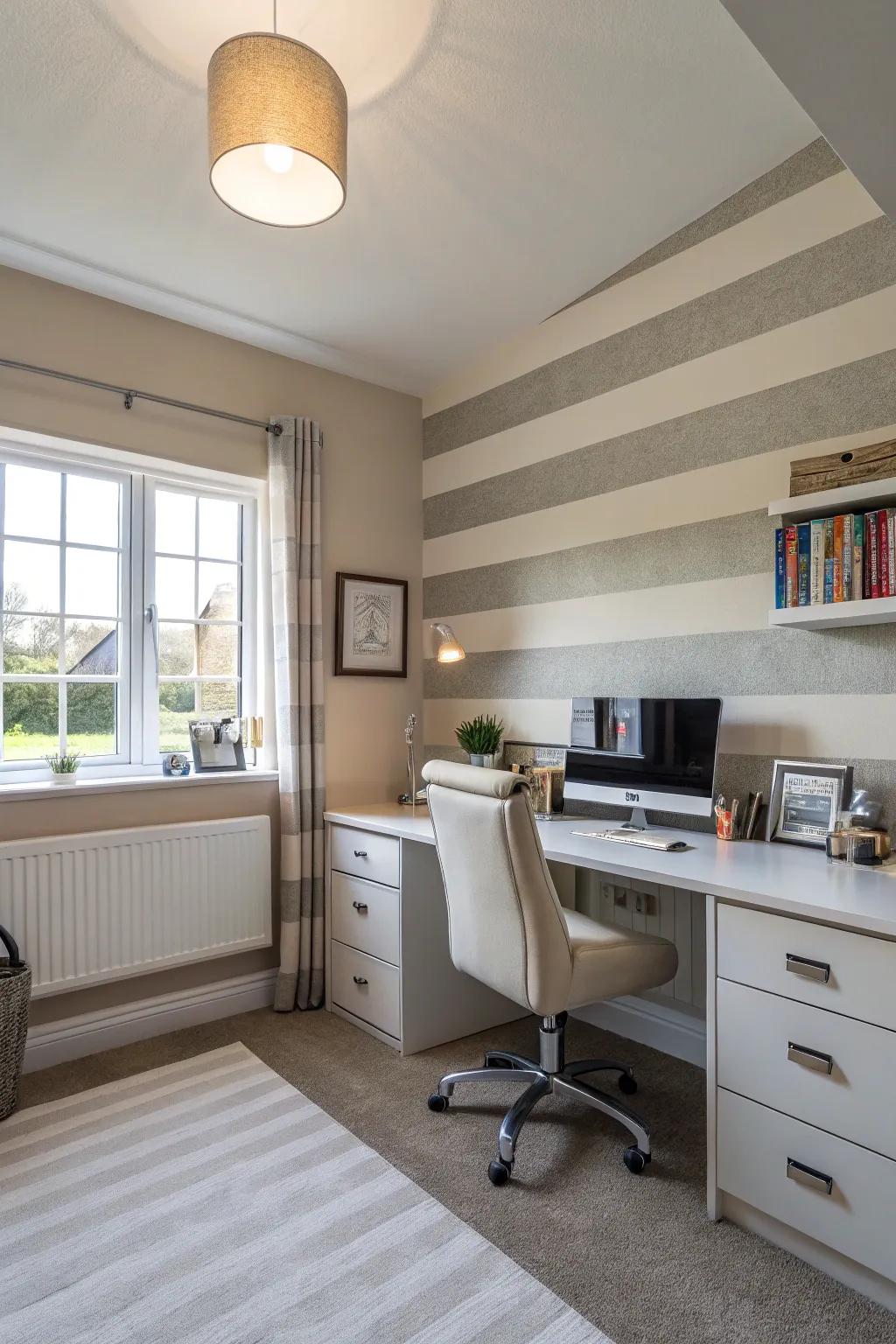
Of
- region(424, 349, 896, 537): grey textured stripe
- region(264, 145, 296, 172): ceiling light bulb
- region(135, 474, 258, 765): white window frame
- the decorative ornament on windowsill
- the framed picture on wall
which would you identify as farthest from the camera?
the framed picture on wall

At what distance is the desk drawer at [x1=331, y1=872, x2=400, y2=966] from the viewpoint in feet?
8.80

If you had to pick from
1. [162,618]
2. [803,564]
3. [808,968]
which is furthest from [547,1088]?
[162,618]

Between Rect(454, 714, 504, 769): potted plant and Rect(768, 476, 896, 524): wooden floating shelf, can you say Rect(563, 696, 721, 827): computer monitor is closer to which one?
Rect(454, 714, 504, 769): potted plant

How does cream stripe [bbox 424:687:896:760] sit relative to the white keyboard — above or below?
above

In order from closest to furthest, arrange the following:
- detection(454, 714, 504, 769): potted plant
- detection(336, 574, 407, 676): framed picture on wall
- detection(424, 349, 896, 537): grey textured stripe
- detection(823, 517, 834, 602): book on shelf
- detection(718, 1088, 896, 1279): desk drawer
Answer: detection(718, 1088, 896, 1279): desk drawer, detection(823, 517, 834, 602): book on shelf, detection(424, 349, 896, 537): grey textured stripe, detection(454, 714, 504, 769): potted plant, detection(336, 574, 407, 676): framed picture on wall

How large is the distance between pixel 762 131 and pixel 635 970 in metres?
2.33

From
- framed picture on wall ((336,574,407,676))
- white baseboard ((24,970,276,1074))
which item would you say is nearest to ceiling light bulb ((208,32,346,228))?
framed picture on wall ((336,574,407,676))

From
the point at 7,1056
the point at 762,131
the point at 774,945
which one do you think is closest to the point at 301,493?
the point at 762,131

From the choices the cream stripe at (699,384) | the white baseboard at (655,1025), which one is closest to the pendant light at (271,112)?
the cream stripe at (699,384)

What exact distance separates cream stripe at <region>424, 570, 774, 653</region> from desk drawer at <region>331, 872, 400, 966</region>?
3.59 feet

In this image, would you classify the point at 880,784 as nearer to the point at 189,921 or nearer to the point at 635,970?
the point at 635,970

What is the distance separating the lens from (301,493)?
124 inches

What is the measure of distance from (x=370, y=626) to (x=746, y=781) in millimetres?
1703

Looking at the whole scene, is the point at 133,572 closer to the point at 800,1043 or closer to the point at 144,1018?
the point at 144,1018
